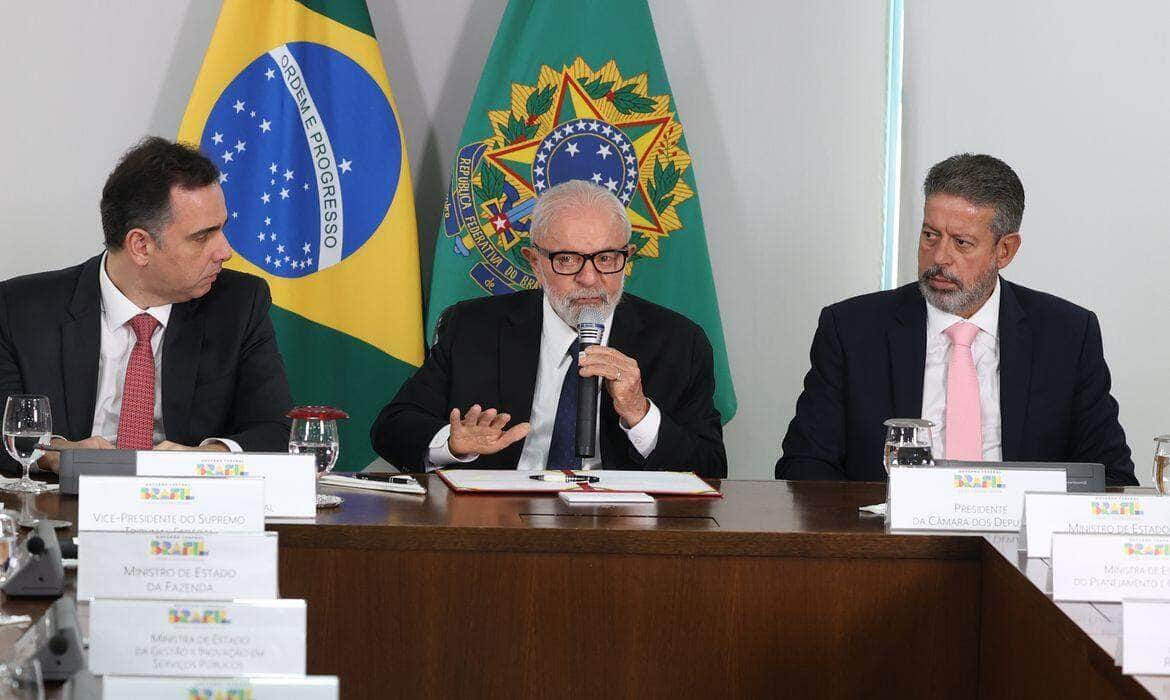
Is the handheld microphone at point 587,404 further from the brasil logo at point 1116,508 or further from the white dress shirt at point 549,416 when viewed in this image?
the brasil logo at point 1116,508

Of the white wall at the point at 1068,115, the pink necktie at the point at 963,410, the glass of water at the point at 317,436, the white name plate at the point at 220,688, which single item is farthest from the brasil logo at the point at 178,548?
the white wall at the point at 1068,115

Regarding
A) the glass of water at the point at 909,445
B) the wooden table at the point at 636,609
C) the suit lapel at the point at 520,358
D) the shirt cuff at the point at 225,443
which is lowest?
the wooden table at the point at 636,609

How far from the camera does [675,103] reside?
4.41m

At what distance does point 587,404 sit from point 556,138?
159 cm

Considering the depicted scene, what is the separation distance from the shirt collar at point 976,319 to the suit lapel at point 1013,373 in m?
0.02

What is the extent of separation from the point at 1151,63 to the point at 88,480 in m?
3.60

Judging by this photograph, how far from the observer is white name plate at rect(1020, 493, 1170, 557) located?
6.41ft

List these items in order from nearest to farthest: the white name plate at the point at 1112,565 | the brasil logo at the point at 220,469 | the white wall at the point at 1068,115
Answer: the white name plate at the point at 1112,565
the brasil logo at the point at 220,469
the white wall at the point at 1068,115

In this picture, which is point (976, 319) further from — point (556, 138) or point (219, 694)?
point (219, 694)

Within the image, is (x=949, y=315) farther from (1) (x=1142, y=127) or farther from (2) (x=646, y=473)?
(1) (x=1142, y=127)

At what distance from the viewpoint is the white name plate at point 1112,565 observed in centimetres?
175

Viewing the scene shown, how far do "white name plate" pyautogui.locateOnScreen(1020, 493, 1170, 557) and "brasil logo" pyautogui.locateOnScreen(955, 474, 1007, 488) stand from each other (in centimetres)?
23

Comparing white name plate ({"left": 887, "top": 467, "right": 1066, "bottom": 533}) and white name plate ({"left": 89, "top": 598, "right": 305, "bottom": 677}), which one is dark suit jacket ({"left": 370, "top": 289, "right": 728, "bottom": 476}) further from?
white name plate ({"left": 89, "top": 598, "right": 305, "bottom": 677})

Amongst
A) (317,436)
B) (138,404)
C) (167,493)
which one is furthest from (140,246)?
(167,493)
